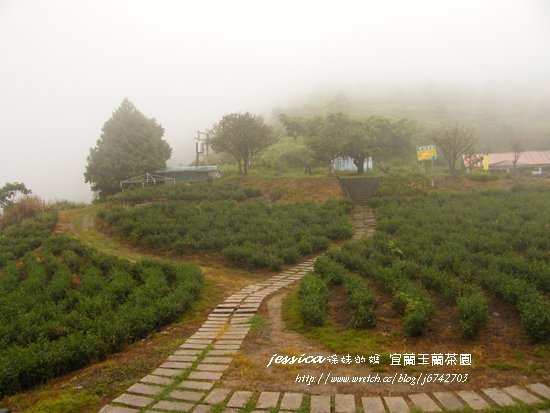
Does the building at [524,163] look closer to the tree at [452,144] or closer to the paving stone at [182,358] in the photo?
the tree at [452,144]

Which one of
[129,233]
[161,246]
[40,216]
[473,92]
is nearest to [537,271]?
[161,246]

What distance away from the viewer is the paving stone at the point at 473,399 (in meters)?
4.95

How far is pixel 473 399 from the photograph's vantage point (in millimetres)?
5145

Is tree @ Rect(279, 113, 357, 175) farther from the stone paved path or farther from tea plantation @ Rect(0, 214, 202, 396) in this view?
the stone paved path

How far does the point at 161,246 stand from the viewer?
55.0 feet

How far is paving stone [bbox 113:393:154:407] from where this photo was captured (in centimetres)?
537

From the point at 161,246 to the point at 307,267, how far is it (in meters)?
6.30

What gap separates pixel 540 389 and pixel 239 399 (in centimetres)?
384

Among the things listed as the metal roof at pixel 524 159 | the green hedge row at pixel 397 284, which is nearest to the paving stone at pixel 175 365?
the green hedge row at pixel 397 284

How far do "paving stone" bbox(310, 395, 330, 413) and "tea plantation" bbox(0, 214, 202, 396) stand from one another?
4114mm

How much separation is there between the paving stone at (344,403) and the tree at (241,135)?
2439 centimetres

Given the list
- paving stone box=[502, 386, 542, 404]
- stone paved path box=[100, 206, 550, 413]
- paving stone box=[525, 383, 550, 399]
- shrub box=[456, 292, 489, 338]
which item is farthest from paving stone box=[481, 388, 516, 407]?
shrub box=[456, 292, 489, 338]

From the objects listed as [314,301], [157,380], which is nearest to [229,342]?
[157,380]

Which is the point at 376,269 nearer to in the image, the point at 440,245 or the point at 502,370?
the point at 440,245
